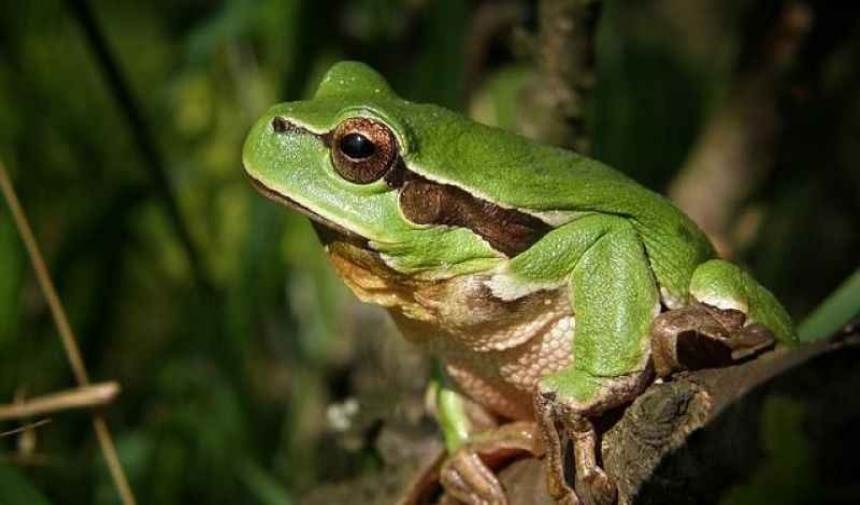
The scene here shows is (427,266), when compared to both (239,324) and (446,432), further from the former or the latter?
(239,324)

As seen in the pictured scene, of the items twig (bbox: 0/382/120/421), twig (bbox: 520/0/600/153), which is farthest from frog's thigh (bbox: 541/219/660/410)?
twig (bbox: 0/382/120/421)

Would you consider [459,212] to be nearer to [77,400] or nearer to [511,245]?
[511,245]

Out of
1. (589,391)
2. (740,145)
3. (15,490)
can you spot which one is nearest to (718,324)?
(589,391)

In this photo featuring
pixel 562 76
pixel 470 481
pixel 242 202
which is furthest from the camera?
pixel 242 202

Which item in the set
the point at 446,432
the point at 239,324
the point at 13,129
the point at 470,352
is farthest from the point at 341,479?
the point at 13,129

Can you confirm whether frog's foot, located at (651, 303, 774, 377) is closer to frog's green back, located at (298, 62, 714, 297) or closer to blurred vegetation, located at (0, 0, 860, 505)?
frog's green back, located at (298, 62, 714, 297)

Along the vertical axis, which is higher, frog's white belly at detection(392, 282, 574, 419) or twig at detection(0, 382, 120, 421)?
frog's white belly at detection(392, 282, 574, 419)
